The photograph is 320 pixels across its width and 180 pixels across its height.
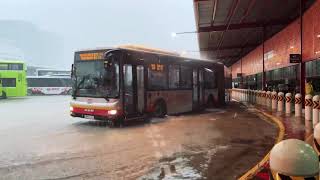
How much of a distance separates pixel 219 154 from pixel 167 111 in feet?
28.6

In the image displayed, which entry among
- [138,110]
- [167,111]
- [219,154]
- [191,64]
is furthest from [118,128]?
[191,64]

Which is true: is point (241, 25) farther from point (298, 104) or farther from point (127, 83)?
point (127, 83)

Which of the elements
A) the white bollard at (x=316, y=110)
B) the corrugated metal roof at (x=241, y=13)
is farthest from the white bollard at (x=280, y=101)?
the white bollard at (x=316, y=110)

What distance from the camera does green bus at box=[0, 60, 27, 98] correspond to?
1513 inches

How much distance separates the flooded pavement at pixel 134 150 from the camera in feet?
22.7

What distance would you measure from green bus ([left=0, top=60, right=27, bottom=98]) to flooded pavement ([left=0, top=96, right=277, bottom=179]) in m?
26.3

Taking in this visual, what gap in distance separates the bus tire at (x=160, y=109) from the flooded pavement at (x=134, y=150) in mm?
2057

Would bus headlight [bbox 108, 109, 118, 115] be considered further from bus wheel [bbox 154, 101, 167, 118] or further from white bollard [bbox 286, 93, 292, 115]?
white bollard [bbox 286, 93, 292, 115]

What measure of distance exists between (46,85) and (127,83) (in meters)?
41.8

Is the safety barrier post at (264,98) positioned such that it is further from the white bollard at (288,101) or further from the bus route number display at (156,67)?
the bus route number display at (156,67)

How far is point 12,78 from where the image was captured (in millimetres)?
38875

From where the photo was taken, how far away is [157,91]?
53.2ft

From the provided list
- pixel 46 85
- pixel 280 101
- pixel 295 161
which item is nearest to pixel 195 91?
pixel 280 101

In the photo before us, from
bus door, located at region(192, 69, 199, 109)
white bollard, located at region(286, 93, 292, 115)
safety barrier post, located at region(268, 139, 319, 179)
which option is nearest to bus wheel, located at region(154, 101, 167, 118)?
bus door, located at region(192, 69, 199, 109)
